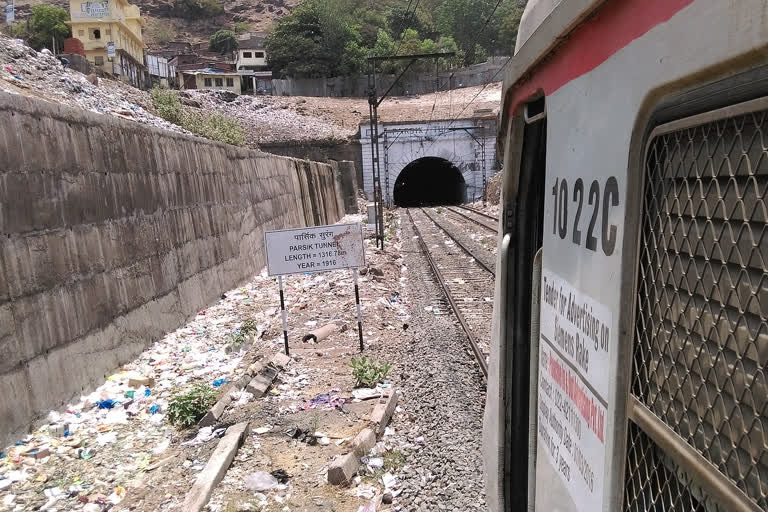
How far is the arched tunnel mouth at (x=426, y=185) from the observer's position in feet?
188

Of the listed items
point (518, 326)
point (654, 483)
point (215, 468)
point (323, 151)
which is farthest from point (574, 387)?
point (323, 151)

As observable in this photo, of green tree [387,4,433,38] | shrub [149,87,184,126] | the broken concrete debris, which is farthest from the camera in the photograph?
green tree [387,4,433,38]

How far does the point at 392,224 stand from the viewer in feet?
→ 99.4

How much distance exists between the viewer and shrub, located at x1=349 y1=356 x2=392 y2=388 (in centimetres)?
707

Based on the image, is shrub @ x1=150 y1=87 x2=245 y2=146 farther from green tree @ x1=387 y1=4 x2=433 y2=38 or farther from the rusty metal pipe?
green tree @ x1=387 y1=4 x2=433 y2=38

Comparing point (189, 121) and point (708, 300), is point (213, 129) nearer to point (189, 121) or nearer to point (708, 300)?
point (189, 121)

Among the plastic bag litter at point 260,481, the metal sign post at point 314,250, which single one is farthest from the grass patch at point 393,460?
the metal sign post at point 314,250

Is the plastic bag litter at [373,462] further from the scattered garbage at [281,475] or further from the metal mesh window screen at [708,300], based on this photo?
the metal mesh window screen at [708,300]

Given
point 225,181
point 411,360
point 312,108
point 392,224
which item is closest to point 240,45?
point 312,108

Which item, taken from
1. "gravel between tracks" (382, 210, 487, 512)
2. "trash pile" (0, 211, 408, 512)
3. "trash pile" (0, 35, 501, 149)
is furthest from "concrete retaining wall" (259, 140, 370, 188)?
"gravel between tracks" (382, 210, 487, 512)

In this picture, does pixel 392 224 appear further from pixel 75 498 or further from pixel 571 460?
pixel 571 460

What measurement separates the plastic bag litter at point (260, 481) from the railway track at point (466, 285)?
3016 millimetres

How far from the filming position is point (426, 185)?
63.4 m

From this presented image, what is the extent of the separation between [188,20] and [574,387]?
14118 centimetres
